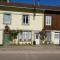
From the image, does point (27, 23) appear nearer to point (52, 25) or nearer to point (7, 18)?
point (7, 18)

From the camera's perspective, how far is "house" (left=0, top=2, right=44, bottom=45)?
48819 millimetres

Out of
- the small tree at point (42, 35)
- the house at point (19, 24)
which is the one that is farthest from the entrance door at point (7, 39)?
the small tree at point (42, 35)

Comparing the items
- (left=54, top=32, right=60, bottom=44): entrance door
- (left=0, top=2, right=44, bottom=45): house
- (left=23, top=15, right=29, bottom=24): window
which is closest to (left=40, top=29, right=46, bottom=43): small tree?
(left=0, top=2, right=44, bottom=45): house

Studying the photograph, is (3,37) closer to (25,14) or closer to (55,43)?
(25,14)

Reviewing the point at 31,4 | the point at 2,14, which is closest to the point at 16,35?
the point at 2,14

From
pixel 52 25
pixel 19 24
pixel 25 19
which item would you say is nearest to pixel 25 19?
pixel 25 19

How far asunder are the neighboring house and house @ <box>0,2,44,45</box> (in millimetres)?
1108

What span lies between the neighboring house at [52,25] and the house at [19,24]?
111 cm

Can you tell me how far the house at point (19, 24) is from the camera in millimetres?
48819

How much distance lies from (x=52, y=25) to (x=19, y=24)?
20.7ft

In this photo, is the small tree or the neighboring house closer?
the small tree

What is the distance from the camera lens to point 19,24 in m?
49.8

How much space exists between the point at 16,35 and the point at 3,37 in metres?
2.18

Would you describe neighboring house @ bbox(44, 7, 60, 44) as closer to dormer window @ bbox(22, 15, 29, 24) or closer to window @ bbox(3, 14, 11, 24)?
dormer window @ bbox(22, 15, 29, 24)
